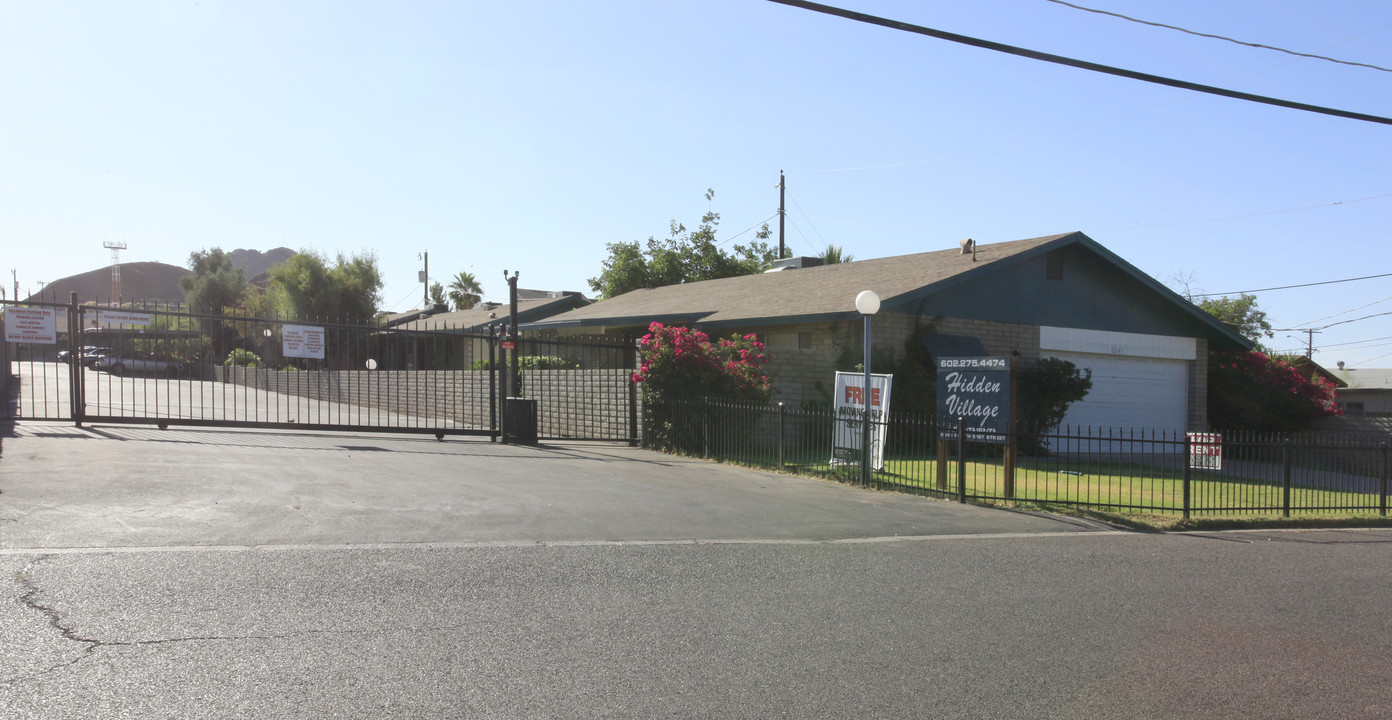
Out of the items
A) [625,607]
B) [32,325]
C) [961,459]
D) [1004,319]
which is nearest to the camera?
[625,607]

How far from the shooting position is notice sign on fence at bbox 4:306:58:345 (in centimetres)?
1294

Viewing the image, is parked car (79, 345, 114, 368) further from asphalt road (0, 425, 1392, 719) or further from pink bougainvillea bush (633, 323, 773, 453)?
pink bougainvillea bush (633, 323, 773, 453)

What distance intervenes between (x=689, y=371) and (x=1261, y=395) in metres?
17.0

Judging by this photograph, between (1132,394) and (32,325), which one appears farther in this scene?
(1132,394)

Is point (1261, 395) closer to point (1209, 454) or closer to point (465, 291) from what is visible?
point (1209, 454)

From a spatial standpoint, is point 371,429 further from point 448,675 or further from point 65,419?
point 448,675

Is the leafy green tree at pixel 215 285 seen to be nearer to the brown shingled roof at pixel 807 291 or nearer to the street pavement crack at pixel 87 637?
the brown shingled roof at pixel 807 291

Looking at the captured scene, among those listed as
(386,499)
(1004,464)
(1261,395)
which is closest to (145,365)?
(386,499)

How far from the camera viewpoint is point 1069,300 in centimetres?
2239

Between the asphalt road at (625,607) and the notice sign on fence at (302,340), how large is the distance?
3.66 meters

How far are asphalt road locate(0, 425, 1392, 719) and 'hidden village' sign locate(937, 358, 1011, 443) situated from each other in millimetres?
1512

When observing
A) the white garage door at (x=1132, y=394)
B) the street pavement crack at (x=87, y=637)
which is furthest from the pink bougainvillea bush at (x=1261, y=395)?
the street pavement crack at (x=87, y=637)

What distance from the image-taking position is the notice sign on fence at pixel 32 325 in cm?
1294

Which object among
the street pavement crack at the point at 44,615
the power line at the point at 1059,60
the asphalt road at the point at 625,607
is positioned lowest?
the asphalt road at the point at 625,607
